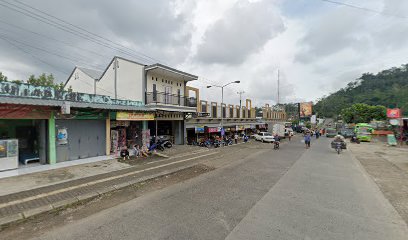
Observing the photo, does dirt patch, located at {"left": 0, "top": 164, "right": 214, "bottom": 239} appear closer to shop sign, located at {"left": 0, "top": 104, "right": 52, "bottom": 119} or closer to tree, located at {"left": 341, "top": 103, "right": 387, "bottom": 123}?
shop sign, located at {"left": 0, "top": 104, "right": 52, "bottom": 119}

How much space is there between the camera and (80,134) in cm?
1230

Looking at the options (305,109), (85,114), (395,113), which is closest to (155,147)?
(85,114)

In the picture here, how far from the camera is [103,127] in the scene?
13.5 metres

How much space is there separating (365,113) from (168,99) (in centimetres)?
6754

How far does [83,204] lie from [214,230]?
15.4 feet

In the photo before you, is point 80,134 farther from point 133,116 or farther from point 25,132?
point 133,116

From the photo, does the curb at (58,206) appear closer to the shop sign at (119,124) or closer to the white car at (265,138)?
the shop sign at (119,124)

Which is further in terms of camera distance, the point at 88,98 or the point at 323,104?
the point at 323,104

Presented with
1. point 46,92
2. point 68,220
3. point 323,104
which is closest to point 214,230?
point 68,220

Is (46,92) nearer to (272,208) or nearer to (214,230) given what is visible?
(214,230)

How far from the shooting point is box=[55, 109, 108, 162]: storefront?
37.3 ft

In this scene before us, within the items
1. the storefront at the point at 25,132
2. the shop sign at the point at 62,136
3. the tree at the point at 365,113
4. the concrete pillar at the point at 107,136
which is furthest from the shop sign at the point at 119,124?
the tree at the point at 365,113

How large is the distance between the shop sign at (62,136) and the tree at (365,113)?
246 ft

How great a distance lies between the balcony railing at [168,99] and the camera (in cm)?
1682
